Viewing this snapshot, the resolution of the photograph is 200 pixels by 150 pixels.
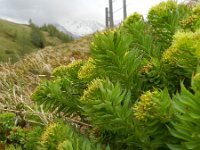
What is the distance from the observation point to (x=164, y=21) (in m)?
1.22

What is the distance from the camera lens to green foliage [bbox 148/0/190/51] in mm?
1201

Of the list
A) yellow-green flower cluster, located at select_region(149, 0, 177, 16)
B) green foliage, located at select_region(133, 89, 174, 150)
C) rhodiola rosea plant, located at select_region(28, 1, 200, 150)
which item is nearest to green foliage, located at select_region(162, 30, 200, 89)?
rhodiola rosea plant, located at select_region(28, 1, 200, 150)

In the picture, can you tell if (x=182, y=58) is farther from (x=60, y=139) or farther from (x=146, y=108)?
(x=60, y=139)

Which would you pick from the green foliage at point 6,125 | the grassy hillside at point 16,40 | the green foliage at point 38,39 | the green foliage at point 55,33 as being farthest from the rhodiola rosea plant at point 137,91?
the green foliage at point 55,33

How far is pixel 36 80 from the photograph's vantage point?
160 inches

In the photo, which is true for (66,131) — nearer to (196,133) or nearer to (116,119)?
(116,119)

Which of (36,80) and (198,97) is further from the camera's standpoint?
(36,80)

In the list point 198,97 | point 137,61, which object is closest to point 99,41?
point 137,61

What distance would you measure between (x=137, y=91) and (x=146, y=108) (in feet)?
0.65

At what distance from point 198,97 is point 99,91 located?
0.26m

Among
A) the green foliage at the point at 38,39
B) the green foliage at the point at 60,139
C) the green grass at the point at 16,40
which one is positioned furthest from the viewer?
the green grass at the point at 16,40

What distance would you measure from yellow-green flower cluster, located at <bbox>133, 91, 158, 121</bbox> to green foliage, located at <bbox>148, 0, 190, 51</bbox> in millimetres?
379

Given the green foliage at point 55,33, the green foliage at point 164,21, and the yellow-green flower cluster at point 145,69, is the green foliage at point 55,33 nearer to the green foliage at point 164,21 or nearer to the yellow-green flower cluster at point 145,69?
the green foliage at point 164,21

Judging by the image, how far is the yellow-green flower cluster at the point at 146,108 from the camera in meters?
0.83
